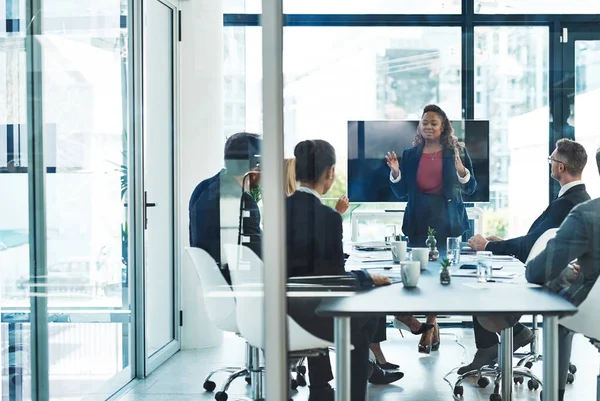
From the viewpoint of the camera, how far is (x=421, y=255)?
333 cm

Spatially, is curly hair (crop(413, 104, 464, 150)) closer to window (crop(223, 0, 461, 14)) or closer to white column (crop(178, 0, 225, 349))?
window (crop(223, 0, 461, 14))

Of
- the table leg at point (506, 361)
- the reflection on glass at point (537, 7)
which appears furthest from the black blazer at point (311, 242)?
the reflection on glass at point (537, 7)

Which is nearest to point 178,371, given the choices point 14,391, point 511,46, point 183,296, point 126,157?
point 183,296

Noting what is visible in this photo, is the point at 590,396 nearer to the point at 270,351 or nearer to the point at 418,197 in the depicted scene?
the point at 418,197

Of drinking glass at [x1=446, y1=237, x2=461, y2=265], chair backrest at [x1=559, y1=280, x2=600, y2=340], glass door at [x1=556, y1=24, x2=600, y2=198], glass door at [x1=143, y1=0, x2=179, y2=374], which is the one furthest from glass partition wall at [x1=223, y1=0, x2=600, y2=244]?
glass door at [x1=143, y1=0, x2=179, y2=374]

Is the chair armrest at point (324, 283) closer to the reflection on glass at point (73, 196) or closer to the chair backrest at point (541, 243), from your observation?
the chair backrest at point (541, 243)

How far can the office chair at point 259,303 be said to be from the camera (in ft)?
9.79

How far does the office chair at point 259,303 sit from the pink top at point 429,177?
2.56 ft

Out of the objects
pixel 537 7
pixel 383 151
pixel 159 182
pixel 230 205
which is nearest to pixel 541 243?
pixel 383 151

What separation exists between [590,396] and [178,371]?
6.57ft

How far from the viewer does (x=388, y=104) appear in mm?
3600

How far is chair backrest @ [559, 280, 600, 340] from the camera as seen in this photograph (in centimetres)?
301

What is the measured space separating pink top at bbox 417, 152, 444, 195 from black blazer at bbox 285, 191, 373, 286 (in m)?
0.70

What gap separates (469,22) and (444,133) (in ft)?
1.95
